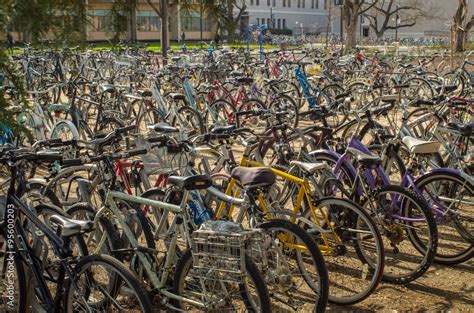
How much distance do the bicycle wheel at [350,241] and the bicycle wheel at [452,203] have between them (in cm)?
70

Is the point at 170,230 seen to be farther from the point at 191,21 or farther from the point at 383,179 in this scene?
the point at 383,179

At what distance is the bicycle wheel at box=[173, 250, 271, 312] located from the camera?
2.98 metres

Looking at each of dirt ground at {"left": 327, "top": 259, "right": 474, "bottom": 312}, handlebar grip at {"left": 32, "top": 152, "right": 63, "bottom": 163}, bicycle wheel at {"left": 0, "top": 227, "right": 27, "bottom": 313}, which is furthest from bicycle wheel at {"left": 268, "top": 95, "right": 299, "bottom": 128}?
bicycle wheel at {"left": 0, "top": 227, "right": 27, "bottom": 313}

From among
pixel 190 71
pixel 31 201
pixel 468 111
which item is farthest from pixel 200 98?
pixel 31 201

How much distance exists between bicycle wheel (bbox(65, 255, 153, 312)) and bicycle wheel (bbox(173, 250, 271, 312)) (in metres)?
0.28

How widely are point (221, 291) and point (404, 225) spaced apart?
1.82m

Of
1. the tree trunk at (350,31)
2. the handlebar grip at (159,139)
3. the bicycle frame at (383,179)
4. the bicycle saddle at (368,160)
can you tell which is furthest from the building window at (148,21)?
the tree trunk at (350,31)

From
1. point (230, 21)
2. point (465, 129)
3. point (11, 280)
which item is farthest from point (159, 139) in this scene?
point (465, 129)

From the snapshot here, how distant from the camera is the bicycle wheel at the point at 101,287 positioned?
2.89 m

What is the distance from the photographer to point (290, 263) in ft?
12.5

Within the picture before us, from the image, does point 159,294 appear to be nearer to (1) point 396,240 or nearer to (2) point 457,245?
(1) point 396,240

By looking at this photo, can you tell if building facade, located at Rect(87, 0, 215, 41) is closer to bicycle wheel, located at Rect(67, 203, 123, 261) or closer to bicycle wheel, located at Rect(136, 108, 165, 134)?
bicycle wheel, located at Rect(67, 203, 123, 261)

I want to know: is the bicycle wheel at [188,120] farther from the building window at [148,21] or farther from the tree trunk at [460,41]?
the tree trunk at [460,41]

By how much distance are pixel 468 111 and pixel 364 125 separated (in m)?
1.72
